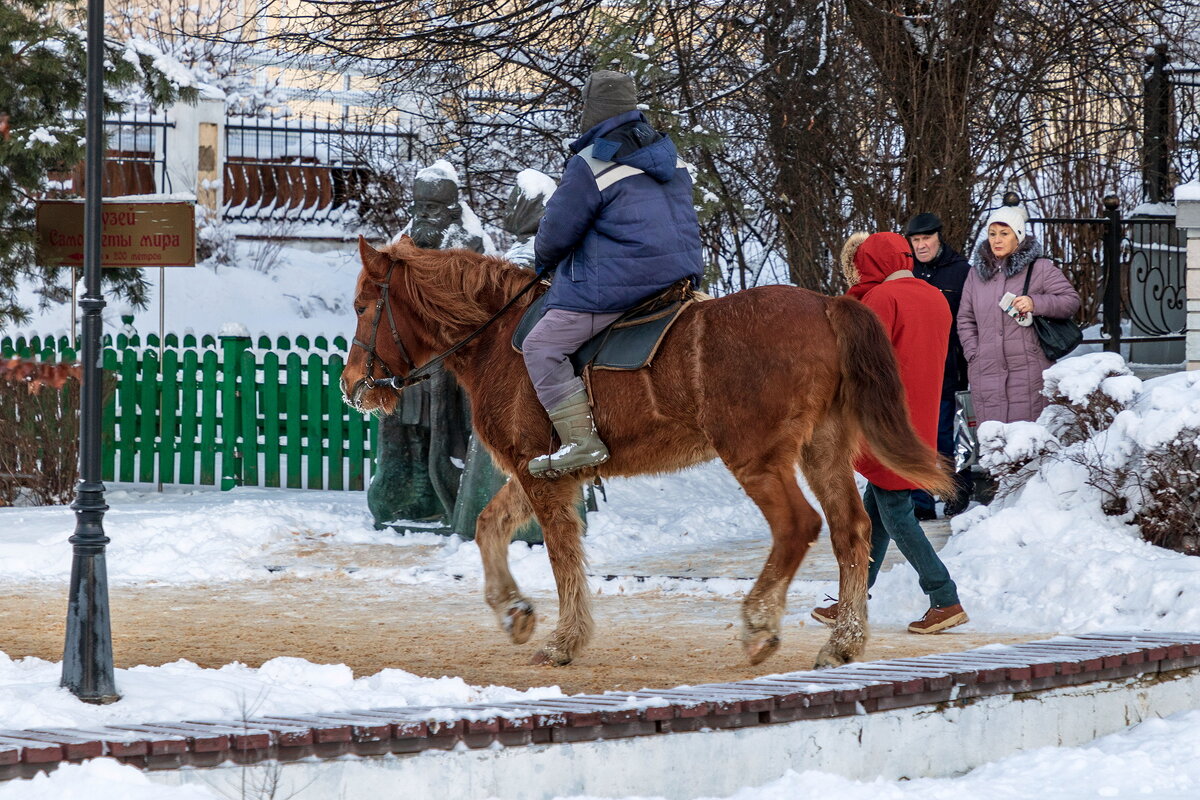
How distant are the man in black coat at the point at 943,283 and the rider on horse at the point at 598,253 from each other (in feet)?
15.6

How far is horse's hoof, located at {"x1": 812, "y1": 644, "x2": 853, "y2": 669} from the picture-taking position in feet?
20.7

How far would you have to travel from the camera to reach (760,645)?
623 cm

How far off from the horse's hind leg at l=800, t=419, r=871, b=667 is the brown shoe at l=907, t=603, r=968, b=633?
97cm

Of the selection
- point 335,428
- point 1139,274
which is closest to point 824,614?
point 335,428

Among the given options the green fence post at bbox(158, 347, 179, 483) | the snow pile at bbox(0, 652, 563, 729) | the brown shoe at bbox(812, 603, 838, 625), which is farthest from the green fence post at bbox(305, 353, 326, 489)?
the snow pile at bbox(0, 652, 563, 729)

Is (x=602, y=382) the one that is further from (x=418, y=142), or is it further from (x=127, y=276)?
(x=418, y=142)

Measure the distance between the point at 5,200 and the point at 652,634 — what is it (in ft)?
28.3

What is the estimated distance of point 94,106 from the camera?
556 cm

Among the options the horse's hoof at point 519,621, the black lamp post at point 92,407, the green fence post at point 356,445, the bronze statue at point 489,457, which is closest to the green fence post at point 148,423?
the green fence post at point 356,445

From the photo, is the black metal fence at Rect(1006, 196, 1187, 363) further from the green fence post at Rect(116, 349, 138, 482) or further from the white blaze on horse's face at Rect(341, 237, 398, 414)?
the green fence post at Rect(116, 349, 138, 482)

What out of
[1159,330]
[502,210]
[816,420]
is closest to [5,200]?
[502,210]

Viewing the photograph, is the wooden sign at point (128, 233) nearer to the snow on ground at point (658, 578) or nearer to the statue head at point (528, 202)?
the snow on ground at point (658, 578)

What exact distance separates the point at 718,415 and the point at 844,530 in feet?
2.46

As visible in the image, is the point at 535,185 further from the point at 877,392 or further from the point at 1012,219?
the point at 877,392
